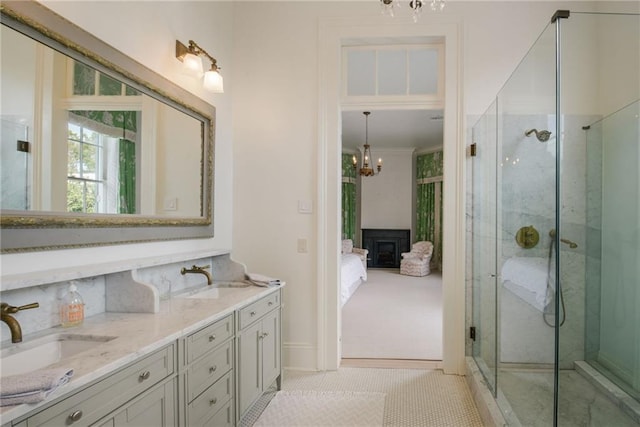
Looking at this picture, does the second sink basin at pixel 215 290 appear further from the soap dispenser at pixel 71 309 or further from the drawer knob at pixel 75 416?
the drawer knob at pixel 75 416

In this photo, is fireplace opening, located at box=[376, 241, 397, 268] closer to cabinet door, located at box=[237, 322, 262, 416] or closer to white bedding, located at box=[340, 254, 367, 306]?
white bedding, located at box=[340, 254, 367, 306]

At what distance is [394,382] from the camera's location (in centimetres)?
278

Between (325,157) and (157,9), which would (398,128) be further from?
(157,9)

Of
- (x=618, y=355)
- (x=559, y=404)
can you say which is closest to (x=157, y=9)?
(x=559, y=404)

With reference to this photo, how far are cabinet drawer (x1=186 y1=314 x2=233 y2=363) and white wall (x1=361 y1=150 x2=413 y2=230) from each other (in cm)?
710

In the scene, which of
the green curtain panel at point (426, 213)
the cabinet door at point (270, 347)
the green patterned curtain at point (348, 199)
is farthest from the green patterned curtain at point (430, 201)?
the cabinet door at point (270, 347)

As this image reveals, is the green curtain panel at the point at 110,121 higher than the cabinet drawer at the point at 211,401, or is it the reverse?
the green curtain panel at the point at 110,121

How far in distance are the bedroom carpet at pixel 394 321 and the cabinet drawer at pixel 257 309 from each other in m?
1.12

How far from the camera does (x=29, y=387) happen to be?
0.91 metres

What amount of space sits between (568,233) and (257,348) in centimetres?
186

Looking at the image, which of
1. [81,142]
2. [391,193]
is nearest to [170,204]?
[81,142]

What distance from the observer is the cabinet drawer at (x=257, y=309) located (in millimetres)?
2061

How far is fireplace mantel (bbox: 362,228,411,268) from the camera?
28.3 ft

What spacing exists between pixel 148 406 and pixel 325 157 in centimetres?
209
